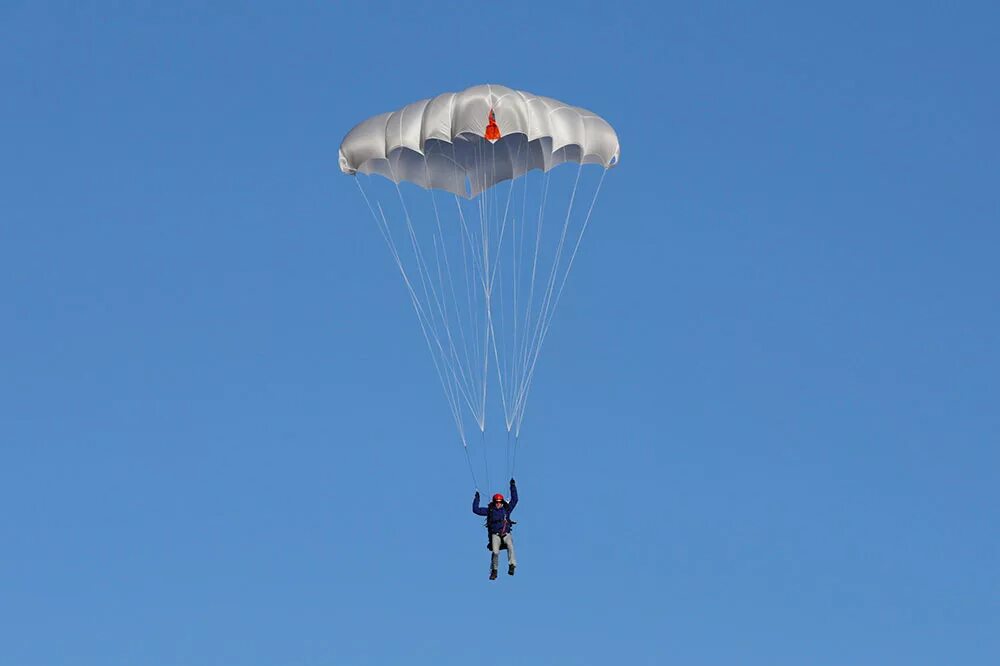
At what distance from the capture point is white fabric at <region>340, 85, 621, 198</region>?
4312cm

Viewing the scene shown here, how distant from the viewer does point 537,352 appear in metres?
43.1

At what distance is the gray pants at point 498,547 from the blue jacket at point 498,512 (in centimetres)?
14

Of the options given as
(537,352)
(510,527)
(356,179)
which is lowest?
(510,527)

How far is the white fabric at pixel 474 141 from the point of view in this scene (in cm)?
4312

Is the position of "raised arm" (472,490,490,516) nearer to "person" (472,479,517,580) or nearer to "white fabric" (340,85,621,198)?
"person" (472,479,517,580)

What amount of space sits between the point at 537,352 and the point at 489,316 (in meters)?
1.13

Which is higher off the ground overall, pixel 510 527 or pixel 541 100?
pixel 541 100

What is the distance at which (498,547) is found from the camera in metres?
41.6

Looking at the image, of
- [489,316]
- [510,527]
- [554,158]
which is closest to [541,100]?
[554,158]

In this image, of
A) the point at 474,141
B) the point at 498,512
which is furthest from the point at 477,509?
the point at 474,141

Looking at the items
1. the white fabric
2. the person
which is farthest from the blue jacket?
the white fabric

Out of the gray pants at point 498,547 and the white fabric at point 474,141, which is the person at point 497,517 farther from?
the white fabric at point 474,141

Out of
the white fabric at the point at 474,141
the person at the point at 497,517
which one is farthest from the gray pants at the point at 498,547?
the white fabric at the point at 474,141

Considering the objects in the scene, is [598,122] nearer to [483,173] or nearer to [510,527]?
[483,173]
